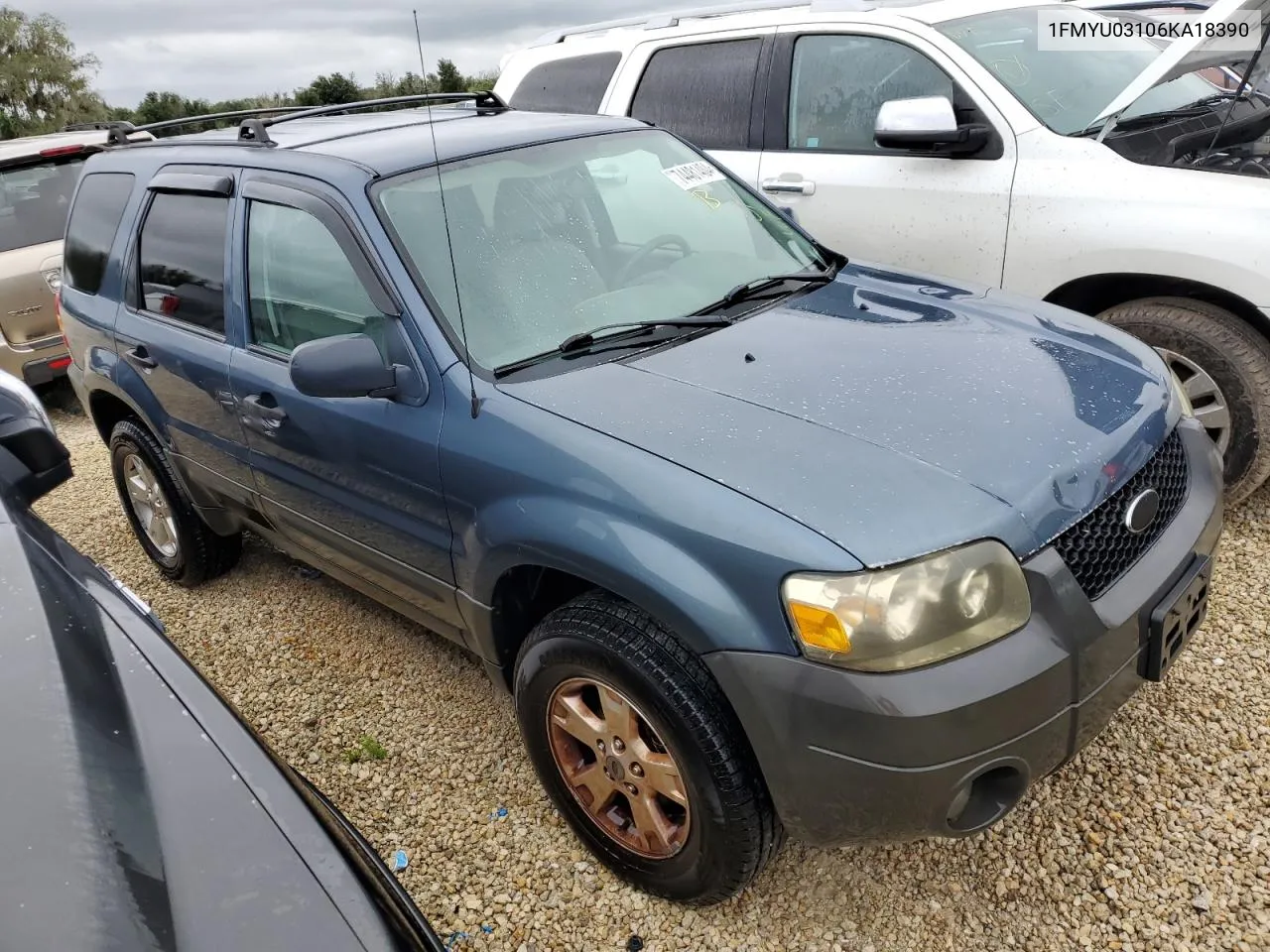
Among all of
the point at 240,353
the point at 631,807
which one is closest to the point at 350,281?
the point at 240,353

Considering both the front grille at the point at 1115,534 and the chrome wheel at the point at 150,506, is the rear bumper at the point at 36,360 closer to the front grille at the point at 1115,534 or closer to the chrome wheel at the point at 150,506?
the chrome wheel at the point at 150,506

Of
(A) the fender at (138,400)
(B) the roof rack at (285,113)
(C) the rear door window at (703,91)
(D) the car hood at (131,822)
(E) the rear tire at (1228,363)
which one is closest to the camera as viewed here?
(D) the car hood at (131,822)

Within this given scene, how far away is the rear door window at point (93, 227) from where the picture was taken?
143 inches

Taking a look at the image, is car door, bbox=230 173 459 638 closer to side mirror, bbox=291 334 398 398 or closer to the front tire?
side mirror, bbox=291 334 398 398

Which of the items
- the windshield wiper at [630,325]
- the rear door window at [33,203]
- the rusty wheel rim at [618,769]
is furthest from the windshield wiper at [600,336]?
the rear door window at [33,203]

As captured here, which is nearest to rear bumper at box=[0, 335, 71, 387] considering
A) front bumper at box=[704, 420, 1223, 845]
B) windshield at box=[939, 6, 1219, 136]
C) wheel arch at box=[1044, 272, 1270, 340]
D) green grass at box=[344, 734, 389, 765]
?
green grass at box=[344, 734, 389, 765]

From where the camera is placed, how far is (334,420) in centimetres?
256

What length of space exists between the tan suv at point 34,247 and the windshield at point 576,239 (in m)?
4.79

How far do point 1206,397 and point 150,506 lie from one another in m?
4.26

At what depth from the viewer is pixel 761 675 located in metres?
1.74

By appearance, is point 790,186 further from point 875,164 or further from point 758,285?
point 758,285

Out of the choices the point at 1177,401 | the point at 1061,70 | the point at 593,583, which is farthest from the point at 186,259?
the point at 1061,70

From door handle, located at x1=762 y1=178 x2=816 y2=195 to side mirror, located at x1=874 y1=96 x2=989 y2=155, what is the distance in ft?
1.70

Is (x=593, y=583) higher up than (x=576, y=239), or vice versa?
(x=576, y=239)
